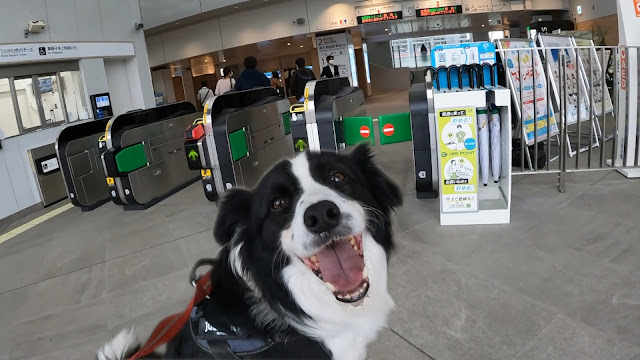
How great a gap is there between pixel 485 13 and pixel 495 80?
500 inches

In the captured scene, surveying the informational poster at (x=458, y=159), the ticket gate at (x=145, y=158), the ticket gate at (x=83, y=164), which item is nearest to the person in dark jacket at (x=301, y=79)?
the ticket gate at (x=145, y=158)

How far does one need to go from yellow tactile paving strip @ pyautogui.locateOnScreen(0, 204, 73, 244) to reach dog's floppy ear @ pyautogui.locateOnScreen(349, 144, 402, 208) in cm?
578

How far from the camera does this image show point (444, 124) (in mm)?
3986

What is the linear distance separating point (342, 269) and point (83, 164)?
643 cm

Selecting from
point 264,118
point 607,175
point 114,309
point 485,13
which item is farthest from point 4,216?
point 485,13

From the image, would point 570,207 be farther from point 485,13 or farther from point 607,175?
point 485,13

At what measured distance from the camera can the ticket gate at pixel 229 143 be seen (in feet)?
19.0

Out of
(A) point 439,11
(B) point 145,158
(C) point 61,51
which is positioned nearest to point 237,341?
(B) point 145,158

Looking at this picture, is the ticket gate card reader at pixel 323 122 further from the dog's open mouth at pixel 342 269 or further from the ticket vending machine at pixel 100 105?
the ticket vending machine at pixel 100 105

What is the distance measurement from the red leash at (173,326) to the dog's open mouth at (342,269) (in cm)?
48

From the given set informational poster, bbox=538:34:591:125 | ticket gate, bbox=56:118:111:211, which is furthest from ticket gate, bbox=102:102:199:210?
informational poster, bbox=538:34:591:125

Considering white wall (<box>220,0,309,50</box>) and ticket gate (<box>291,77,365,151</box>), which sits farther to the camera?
white wall (<box>220,0,309,50</box>)

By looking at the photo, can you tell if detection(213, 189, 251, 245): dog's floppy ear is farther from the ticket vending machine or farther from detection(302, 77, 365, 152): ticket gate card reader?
the ticket vending machine

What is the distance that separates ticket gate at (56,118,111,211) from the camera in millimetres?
6492
